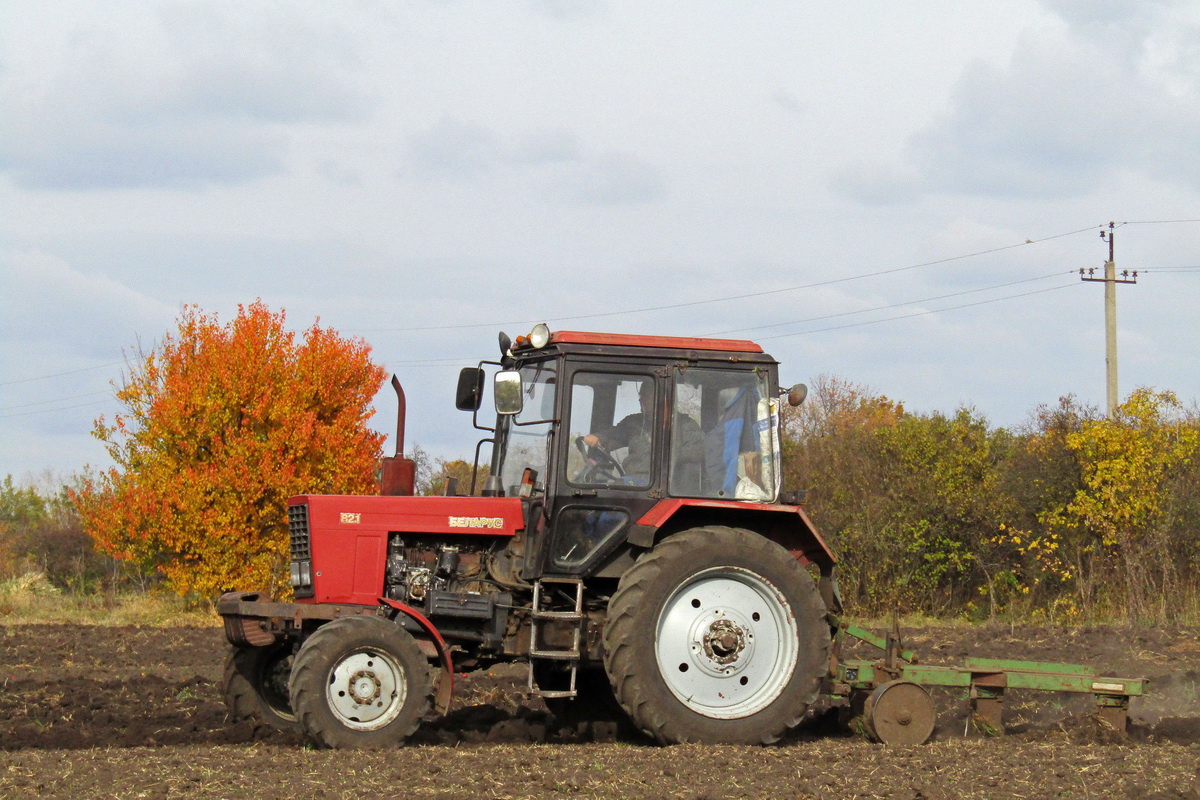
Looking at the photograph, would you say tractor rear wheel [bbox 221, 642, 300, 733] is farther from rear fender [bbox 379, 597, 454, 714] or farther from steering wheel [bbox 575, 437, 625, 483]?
steering wheel [bbox 575, 437, 625, 483]

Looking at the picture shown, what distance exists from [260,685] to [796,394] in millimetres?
3884

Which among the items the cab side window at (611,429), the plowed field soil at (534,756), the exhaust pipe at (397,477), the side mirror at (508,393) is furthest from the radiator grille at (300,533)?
the cab side window at (611,429)

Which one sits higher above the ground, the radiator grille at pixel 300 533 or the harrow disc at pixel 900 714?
the radiator grille at pixel 300 533

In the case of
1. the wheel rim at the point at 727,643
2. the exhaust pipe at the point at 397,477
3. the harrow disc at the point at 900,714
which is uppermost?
the exhaust pipe at the point at 397,477

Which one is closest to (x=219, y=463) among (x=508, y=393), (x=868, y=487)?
(x=868, y=487)

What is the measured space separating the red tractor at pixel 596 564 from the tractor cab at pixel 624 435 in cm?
1

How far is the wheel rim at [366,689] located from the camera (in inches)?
263

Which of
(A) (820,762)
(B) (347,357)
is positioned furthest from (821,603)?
(B) (347,357)

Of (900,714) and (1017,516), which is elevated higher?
(1017,516)

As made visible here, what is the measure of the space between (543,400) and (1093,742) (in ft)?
13.3

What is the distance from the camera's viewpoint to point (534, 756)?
6547 millimetres

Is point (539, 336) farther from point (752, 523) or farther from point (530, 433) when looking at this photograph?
point (752, 523)

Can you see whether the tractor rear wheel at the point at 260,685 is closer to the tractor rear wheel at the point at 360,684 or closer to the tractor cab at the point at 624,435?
the tractor rear wheel at the point at 360,684

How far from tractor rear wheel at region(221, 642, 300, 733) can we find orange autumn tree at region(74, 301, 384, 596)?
13078mm
